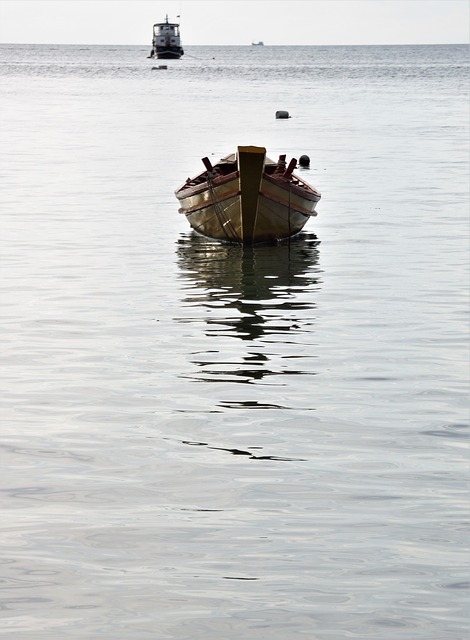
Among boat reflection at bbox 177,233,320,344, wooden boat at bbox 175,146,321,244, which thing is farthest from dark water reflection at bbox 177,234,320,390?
wooden boat at bbox 175,146,321,244

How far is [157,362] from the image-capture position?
13.0 metres

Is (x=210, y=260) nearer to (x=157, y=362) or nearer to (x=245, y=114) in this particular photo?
(x=157, y=362)

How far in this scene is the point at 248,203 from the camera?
21.5 metres

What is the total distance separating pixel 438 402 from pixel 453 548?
12.3 ft

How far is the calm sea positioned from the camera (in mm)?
7113

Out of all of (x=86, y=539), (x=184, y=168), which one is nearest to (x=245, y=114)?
(x=184, y=168)

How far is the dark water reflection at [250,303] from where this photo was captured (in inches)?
512

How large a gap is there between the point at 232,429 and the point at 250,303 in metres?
6.34

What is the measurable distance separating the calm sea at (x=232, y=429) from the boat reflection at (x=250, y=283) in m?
0.06
